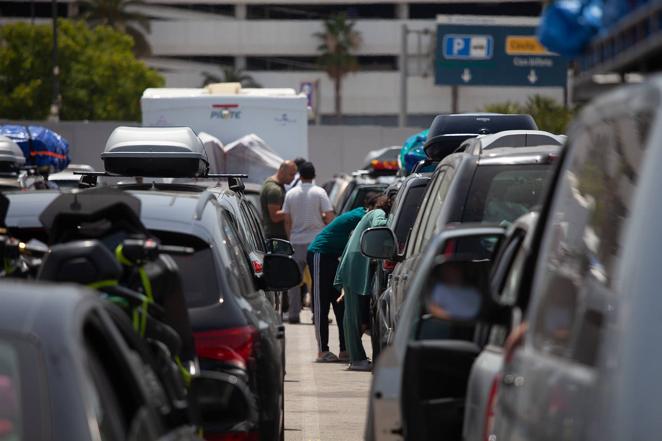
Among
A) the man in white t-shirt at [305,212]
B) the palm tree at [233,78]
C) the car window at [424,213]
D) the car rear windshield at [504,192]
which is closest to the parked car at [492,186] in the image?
the car rear windshield at [504,192]

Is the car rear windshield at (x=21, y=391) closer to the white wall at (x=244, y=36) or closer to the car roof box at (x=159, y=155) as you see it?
the car roof box at (x=159, y=155)

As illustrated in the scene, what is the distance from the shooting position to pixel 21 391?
3.83m

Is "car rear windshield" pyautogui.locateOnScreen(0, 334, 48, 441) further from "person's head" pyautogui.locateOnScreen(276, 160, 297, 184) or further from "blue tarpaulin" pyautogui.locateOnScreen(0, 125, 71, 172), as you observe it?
"person's head" pyautogui.locateOnScreen(276, 160, 297, 184)

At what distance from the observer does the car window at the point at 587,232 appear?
12.3ft

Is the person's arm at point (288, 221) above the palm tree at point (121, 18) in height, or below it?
below

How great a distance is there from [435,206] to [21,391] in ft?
20.1

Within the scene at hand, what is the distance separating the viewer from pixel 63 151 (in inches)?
733

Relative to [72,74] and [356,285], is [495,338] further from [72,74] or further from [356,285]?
[72,74]

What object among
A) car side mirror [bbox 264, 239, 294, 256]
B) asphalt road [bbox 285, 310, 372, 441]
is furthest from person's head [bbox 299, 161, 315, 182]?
car side mirror [bbox 264, 239, 294, 256]

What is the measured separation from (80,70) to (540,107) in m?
25.5

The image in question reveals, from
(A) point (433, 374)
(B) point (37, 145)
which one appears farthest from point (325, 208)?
(A) point (433, 374)

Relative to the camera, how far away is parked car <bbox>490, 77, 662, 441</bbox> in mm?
3254

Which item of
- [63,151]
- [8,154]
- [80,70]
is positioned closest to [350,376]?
[8,154]

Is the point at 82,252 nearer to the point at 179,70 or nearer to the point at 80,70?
the point at 80,70
